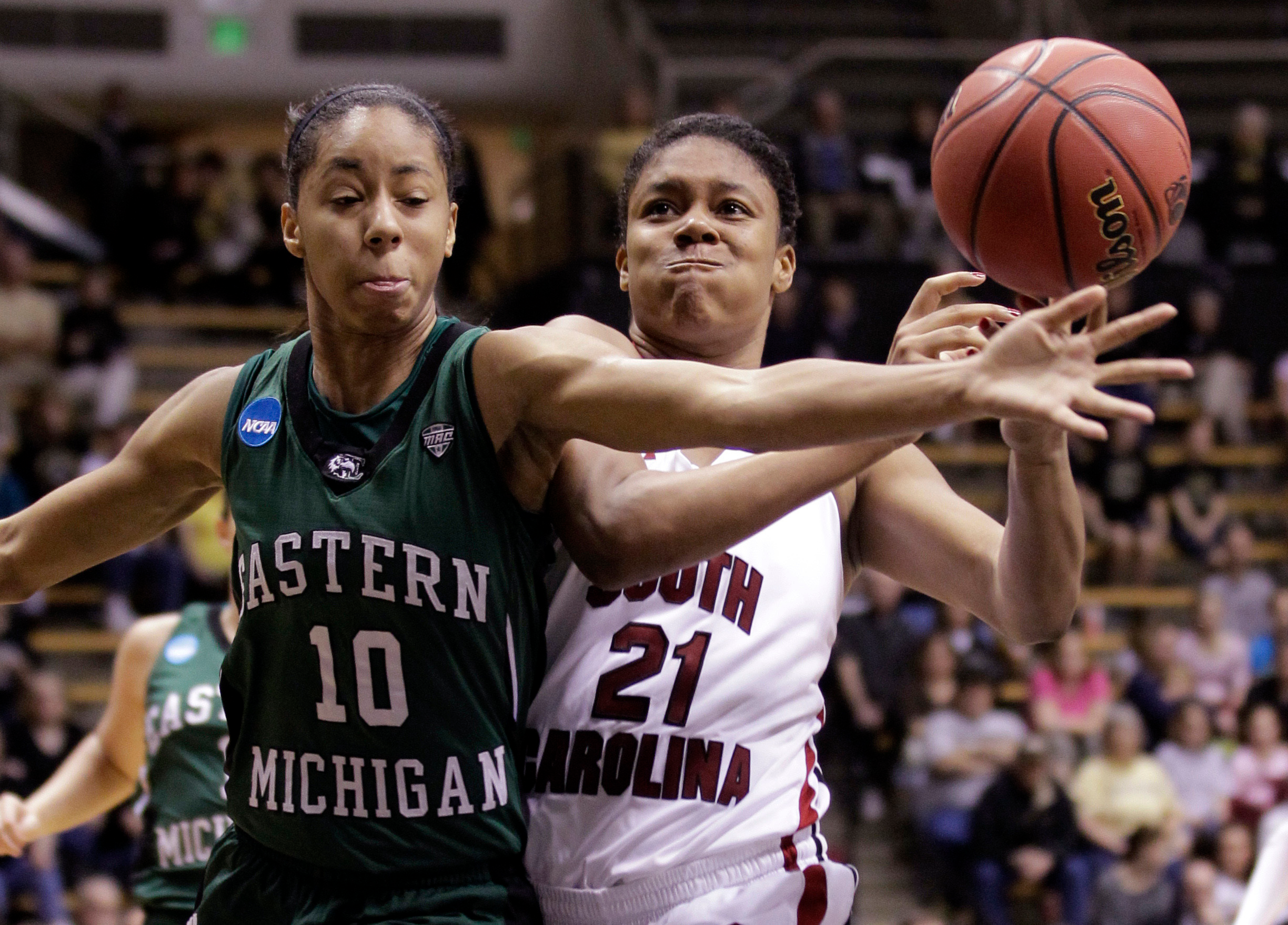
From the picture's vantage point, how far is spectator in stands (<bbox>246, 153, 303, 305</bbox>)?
40.0 ft

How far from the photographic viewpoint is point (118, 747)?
4562mm

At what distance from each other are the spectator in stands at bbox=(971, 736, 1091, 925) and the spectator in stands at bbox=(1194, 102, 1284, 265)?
605 cm

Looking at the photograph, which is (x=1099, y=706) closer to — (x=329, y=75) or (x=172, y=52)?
(x=329, y=75)

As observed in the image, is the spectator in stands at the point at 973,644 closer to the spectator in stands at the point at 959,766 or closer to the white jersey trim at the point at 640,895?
the spectator in stands at the point at 959,766

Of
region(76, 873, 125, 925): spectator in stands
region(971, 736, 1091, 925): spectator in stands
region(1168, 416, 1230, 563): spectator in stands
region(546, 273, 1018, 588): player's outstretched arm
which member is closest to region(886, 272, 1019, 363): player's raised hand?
region(546, 273, 1018, 588): player's outstretched arm

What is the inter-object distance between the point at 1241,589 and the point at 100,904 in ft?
24.2

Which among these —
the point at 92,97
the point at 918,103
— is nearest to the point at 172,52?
the point at 92,97

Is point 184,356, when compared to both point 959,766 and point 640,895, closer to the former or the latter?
point 959,766

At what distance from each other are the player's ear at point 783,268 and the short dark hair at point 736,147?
0.07 ft

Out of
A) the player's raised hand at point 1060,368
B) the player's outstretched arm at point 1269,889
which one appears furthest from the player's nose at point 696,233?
the player's outstretched arm at point 1269,889

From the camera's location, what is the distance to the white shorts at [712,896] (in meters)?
2.89

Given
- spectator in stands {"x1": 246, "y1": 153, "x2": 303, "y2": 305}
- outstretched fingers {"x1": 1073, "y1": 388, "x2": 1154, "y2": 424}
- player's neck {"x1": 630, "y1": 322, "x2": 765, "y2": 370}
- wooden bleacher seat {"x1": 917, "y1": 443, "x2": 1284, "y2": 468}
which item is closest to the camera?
outstretched fingers {"x1": 1073, "y1": 388, "x2": 1154, "y2": 424}

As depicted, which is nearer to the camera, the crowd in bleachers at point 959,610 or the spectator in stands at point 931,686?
the crowd in bleachers at point 959,610

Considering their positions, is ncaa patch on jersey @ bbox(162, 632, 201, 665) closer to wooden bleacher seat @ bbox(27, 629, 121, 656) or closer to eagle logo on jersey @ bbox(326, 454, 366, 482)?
eagle logo on jersey @ bbox(326, 454, 366, 482)
